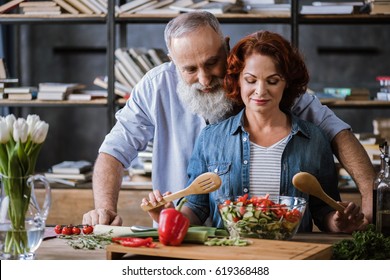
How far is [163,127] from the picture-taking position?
120 inches

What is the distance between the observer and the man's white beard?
2746 mm

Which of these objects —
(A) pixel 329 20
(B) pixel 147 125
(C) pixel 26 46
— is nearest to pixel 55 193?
(C) pixel 26 46

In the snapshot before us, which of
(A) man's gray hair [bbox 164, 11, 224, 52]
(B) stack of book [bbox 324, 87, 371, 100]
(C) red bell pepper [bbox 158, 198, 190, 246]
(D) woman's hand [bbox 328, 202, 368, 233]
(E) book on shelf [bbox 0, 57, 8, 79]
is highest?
(A) man's gray hair [bbox 164, 11, 224, 52]

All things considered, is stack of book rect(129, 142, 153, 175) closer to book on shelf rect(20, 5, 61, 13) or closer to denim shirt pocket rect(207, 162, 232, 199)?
book on shelf rect(20, 5, 61, 13)

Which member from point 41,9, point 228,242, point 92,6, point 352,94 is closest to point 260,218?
point 228,242

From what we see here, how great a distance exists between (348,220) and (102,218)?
749 millimetres

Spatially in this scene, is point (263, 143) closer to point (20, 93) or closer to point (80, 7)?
point (80, 7)

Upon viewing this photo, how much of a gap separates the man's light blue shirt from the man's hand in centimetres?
51

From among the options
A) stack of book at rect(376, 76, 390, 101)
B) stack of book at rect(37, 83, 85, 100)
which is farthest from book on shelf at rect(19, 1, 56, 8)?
stack of book at rect(376, 76, 390, 101)

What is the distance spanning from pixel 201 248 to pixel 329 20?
2.71 m

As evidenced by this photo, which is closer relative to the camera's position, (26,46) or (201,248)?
(201,248)

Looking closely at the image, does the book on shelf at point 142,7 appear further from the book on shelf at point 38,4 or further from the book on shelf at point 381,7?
the book on shelf at point 381,7
